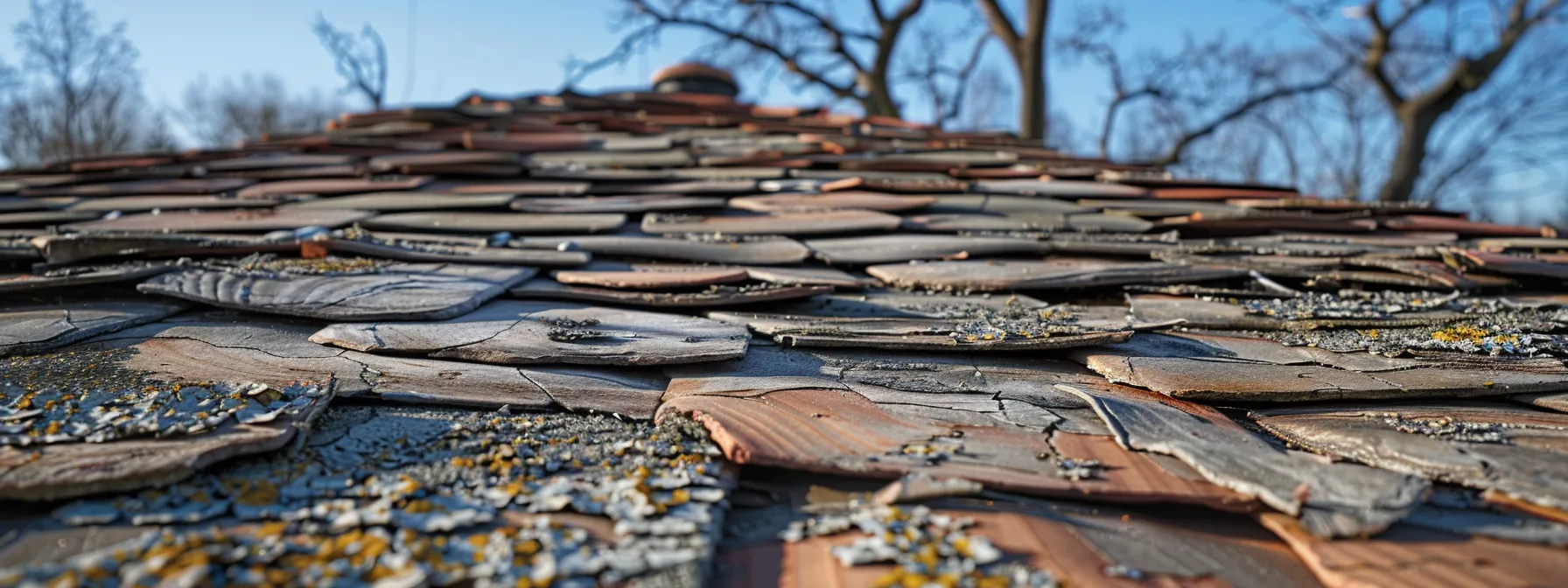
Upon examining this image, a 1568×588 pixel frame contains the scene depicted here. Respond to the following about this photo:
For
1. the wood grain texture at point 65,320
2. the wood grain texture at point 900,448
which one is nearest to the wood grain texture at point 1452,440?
the wood grain texture at point 900,448

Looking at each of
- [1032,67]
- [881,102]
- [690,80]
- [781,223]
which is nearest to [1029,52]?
[1032,67]

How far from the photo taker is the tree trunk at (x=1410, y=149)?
1134cm

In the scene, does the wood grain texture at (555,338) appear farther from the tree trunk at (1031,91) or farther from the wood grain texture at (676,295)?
the tree trunk at (1031,91)

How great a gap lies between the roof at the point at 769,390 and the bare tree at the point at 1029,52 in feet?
20.0

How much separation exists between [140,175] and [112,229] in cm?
99

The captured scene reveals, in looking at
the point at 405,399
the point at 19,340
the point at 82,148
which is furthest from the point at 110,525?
the point at 82,148

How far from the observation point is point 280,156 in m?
3.43

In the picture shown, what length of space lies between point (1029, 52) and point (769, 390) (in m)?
8.24

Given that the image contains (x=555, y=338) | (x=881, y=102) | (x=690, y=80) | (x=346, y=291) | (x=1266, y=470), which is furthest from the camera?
(x=881, y=102)

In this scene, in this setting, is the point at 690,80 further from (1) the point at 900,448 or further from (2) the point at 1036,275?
(1) the point at 900,448

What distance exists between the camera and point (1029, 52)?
28.4ft

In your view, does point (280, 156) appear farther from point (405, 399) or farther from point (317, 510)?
point (317, 510)

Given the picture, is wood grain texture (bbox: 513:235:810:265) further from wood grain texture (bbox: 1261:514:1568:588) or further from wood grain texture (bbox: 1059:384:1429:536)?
wood grain texture (bbox: 1261:514:1568:588)

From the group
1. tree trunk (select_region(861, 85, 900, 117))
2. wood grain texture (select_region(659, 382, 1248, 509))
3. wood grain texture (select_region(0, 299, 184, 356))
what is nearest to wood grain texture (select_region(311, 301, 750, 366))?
wood grain texture (select_region(659, 382, 1248, 509))
